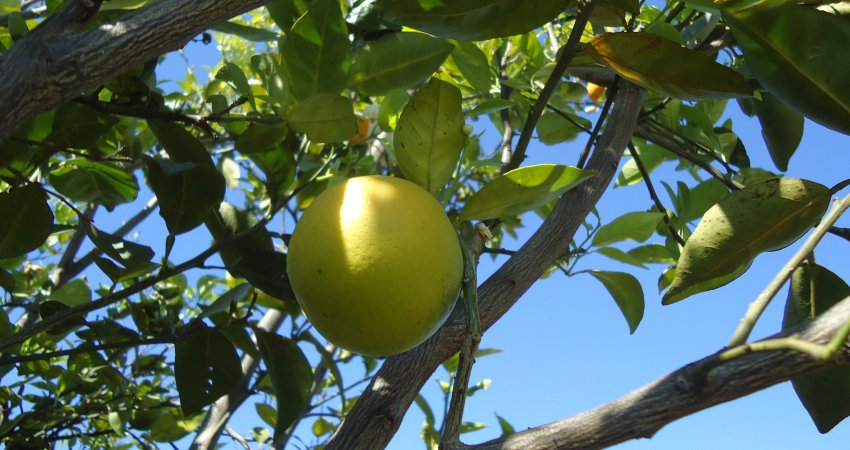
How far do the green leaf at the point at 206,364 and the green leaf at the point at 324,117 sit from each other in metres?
0.42

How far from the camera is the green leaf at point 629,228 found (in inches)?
58.1

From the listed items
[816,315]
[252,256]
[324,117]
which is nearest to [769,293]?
[816,315]

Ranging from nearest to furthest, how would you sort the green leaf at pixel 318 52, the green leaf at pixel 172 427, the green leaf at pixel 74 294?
the green leaf at pixel 318 52
the green leaf at pixel 74 294
the green leaf at pixel 172 427

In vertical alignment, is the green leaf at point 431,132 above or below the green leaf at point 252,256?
below

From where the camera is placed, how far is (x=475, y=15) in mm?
912

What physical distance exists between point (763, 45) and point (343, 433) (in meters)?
0.67

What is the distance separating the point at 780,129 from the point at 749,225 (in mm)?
387

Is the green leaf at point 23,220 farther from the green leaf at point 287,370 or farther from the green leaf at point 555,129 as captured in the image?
the green leaf at point 555,129

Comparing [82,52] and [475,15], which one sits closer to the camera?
[82,52]

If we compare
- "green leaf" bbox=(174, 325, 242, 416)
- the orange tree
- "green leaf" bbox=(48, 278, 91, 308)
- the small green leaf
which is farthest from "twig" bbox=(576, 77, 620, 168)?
the small green leaf

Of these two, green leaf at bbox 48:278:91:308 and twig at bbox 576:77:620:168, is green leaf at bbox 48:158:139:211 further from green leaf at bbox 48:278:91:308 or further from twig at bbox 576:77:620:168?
twig at bbox 576:77:620:168

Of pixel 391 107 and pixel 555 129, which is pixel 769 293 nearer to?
pixel 391 107

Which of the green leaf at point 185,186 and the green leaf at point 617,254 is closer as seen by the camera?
the green leaf at point 185,186

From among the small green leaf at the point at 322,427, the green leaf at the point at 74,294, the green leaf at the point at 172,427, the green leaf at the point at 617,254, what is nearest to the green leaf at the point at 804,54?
the green leaf at the point at 617,254
